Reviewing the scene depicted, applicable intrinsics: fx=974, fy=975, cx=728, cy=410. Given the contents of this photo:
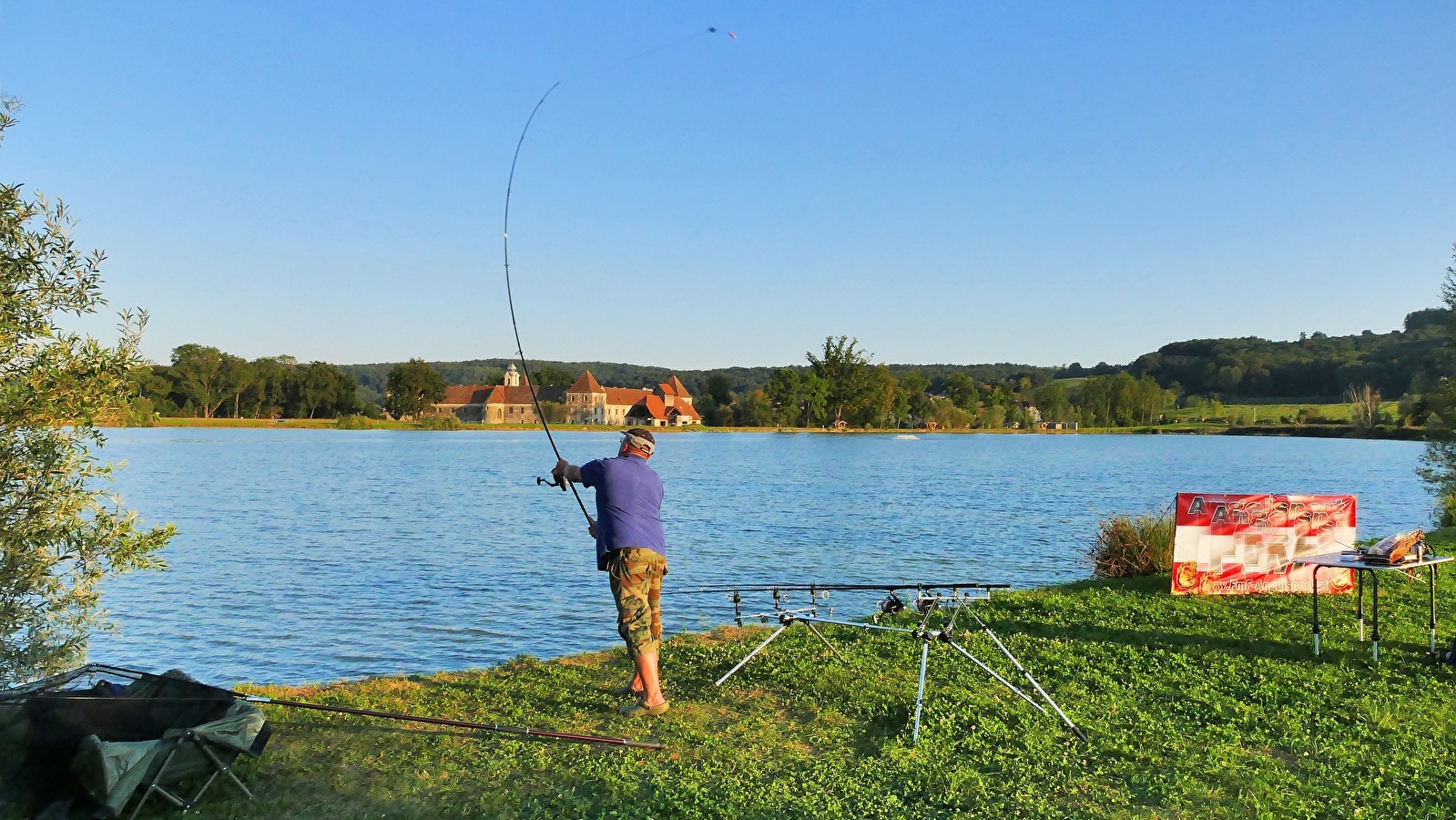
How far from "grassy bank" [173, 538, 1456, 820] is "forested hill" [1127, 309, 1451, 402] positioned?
4725 inches

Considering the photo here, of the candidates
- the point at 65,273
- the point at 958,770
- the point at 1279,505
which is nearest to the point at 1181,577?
the point at 1279,505

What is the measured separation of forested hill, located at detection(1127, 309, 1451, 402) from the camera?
406 feet

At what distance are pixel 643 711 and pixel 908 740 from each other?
1.91 metres

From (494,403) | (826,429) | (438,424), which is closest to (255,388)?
(438,424)

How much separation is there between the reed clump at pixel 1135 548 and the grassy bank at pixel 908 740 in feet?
16.8

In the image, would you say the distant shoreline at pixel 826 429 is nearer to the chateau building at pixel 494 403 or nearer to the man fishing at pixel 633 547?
the chateau building at pixel 494 403

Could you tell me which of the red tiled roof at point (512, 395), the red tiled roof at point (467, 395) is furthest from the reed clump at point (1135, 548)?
the red tiled roof at point (467, 395)

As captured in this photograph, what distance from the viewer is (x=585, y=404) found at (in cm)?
15662

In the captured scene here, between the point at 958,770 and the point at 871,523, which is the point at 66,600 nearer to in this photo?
the point at 958,770

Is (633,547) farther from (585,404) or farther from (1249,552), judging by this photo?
(585,404)

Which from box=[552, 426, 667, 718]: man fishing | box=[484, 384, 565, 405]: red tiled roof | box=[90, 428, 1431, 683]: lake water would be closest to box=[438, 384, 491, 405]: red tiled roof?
box=[484, 384, 565, 405]: red tiled roof

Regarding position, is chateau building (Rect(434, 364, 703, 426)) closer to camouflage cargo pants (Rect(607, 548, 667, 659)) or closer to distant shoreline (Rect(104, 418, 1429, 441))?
distant shoreline (Rect(104, 418, 1429, 441))

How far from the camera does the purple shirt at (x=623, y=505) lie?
6.94m

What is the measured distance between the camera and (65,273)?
761 centimetres
